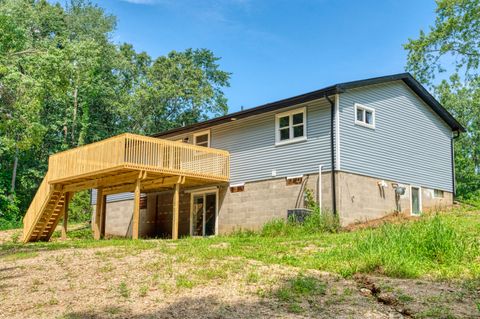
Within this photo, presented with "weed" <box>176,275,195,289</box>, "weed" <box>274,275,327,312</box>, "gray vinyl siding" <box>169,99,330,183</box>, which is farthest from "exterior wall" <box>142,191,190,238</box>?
"weed" <box>274,275,327,312</box>

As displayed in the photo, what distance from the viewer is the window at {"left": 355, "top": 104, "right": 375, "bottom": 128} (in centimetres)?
1806

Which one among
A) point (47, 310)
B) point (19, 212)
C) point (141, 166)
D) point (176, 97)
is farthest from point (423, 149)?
point (19, 212)

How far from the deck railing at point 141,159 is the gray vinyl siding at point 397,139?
17.4 ft

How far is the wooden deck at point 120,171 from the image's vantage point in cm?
1691

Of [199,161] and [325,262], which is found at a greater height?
[199,161]

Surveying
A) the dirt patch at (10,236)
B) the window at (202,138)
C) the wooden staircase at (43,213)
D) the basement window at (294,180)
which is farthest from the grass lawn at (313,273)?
the dirt patch at (10,236)

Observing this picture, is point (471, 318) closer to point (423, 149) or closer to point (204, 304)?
point (204, 304)

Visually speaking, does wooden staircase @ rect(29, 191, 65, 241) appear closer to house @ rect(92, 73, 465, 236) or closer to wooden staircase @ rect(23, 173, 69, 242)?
wooden staircase @ rect(23, 173, 69, 242)

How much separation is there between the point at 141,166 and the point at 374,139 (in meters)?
8.52

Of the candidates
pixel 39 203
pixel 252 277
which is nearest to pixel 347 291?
pixel 252 277

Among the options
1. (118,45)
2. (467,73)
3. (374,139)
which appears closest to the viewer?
(374,139)

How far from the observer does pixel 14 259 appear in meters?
11.6

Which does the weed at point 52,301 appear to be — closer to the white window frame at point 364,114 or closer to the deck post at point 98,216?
the deck post at point 98,216

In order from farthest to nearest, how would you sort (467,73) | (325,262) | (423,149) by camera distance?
(467,73)
(423,149)
(325,262)
